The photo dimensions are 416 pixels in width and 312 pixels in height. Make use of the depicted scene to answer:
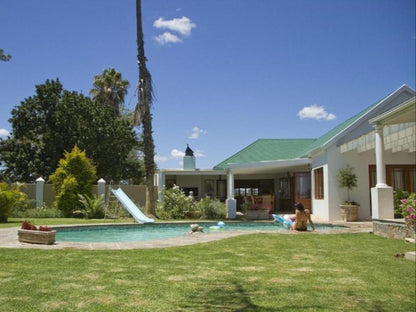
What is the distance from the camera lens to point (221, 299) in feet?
16.0

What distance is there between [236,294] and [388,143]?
Result: 30.4 ft

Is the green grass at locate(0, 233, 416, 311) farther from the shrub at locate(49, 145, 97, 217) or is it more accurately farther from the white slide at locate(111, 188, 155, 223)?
the shrub at locate(49, 145, 97, 217)

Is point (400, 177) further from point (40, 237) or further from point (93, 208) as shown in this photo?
point (40, 237)

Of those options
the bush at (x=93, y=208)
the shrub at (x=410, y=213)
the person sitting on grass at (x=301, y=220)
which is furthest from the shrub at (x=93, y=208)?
the shrub at (x=410, y=213)

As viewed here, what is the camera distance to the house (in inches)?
456

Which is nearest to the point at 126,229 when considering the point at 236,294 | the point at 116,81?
the point at 236,294

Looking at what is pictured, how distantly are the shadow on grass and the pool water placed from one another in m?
7.52

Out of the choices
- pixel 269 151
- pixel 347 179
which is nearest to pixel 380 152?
pixel 347 179

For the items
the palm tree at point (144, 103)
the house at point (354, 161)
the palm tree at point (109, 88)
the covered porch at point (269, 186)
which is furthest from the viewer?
the palm tree at point (109, 88)

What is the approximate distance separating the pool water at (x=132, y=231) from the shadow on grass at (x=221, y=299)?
7.52m

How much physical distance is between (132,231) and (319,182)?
347 inches

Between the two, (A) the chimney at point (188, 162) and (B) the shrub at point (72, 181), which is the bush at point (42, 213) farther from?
(A) the chimney at point (188, 162)

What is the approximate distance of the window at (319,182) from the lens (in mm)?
17984

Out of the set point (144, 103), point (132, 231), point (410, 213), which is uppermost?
point (144, 103)
